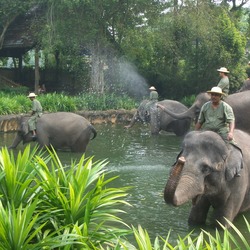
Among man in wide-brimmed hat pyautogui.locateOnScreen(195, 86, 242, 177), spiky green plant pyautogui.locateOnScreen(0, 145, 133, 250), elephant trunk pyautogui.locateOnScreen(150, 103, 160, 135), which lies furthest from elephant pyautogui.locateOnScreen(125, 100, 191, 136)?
spiky green plant pyautogui.locateOnScreen(0, 145, 133, 250)

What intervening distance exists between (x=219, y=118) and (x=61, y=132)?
713cm

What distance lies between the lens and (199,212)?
8.23m

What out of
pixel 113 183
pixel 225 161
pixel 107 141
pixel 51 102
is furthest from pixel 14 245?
pixel 51 102

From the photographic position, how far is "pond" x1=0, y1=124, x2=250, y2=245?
27.8 ft

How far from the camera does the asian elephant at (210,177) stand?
736 centimetres

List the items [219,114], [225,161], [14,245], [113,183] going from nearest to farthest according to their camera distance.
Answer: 1. [14,245]
2. [225,161]
3. [219,114]
4. [113,183]

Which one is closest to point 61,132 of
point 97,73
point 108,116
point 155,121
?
point 155,121

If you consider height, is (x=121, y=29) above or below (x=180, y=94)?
above

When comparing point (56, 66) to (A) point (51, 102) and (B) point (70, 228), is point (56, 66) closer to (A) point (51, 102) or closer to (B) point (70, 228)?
(A) point (51, 102)

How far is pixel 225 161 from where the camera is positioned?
307 inches

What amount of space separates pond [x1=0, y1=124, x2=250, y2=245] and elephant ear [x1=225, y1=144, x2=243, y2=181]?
943mm

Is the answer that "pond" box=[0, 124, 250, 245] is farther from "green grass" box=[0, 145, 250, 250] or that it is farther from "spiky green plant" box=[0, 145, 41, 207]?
"spiky green plant" box=[0, 145, 41, 207]

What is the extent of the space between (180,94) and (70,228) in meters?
25.5

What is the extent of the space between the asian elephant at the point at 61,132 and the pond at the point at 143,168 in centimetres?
32
